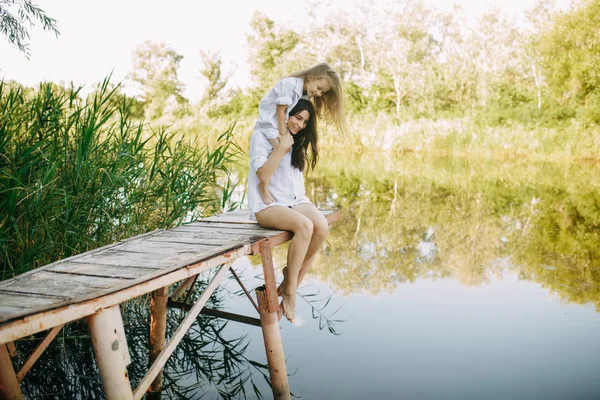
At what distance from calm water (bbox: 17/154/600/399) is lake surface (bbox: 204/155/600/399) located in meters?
0.01

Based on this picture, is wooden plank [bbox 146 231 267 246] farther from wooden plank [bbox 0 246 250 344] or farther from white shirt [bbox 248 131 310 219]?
wooden plank [bbox 0 246 250 344]

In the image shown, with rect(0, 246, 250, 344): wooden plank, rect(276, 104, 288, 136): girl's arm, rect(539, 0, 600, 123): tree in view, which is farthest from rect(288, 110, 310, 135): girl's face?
rect(539, 0, 600, 123): tree

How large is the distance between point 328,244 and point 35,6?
404 centimetres

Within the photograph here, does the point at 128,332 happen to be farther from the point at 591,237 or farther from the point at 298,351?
the point at 591,237

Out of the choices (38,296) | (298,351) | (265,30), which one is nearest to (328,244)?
(298,351)

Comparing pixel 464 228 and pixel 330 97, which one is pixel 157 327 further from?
pixel 464 228

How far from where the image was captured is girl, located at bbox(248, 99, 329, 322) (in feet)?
10.1

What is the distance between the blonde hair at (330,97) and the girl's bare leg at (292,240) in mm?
721

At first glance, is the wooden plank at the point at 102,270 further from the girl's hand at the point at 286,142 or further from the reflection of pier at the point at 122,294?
the girl's hand at the point at 286,142

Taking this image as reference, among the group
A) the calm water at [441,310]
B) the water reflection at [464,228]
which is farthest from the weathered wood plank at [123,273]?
the water reflection at [464,228]

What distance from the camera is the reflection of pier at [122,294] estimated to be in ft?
5.98

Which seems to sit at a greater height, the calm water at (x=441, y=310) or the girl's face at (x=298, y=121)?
the girl's face at (x=298, y=121)

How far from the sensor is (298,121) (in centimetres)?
336

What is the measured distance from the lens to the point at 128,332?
3.84 meters
